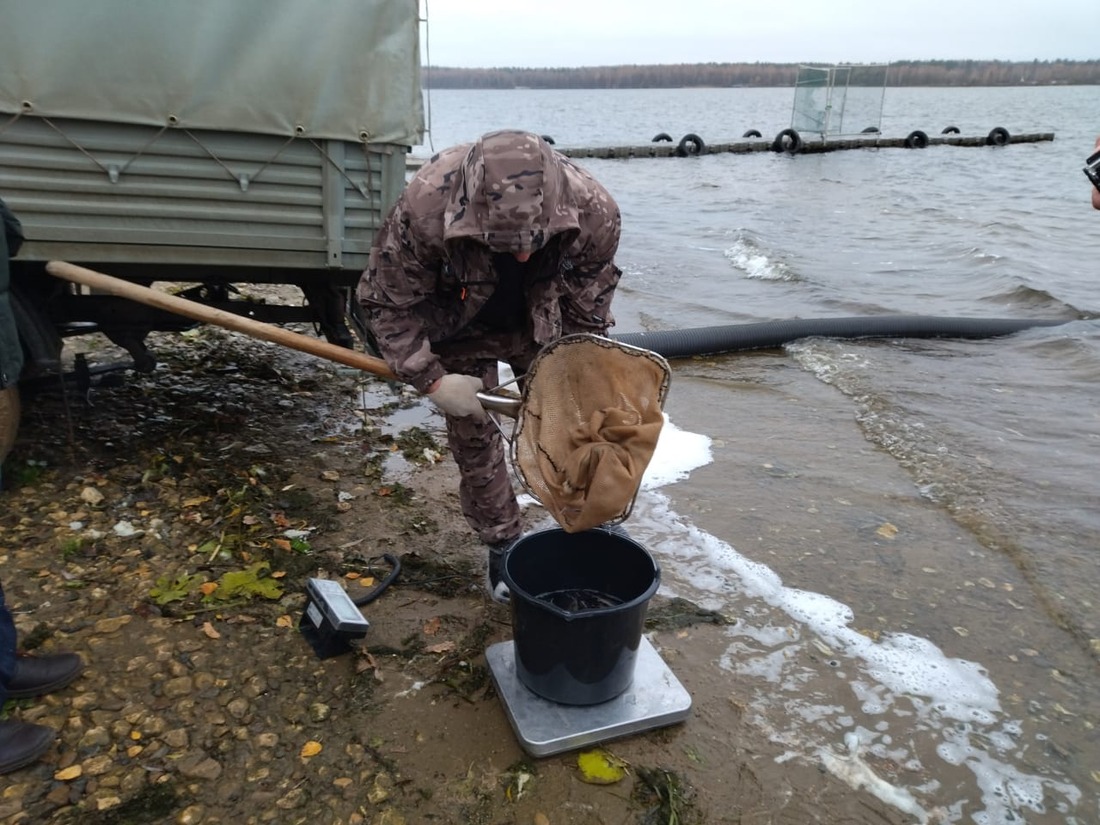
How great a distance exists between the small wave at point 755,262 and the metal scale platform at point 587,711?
907 centimetres

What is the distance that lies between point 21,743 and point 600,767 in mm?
1729

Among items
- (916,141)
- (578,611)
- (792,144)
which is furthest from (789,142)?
(578,611)

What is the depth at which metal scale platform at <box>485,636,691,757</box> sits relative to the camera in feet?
8.06

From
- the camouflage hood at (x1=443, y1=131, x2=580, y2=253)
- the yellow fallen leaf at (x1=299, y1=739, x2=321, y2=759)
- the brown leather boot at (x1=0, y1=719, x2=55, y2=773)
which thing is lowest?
the yellow fallen leaf at (x1=299, y1=739, x2=321, y2=759)

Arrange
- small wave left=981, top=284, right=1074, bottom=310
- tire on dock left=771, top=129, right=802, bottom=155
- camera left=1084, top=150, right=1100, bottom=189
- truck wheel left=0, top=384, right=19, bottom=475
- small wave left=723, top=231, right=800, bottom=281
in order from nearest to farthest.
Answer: truck wheel left=0, top=384, right=19, bottom=475, camera left=1084, top=150, right=1100, bottom=189, small wave left=981, top=284, right=1074, bottom=310, small wave left=723, top=231, right=800, bottom=281, tire on dock left=771, top=129, right=802, bottom=155

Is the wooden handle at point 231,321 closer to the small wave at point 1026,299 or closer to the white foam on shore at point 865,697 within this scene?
the white foam on shore at point 865,697

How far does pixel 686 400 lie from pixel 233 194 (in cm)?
366

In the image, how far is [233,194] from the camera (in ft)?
11.8

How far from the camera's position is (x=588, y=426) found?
8.25 feet

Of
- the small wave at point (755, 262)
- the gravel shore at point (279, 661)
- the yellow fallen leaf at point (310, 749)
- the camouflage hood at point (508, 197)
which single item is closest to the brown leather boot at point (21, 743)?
the gravel shore at point (279, 661)

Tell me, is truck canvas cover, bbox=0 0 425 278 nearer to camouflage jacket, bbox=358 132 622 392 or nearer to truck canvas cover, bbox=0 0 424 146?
truck canvas cover, bbox=0 0 424 146

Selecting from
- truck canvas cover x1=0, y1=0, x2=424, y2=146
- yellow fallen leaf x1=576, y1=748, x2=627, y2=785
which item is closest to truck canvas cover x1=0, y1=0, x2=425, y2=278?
truck canvas cover x1=0, y1=0, x2=424, y2=146

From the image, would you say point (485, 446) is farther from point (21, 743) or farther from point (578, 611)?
point (21, 743)

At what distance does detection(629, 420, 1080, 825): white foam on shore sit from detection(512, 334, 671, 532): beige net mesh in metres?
1.01
